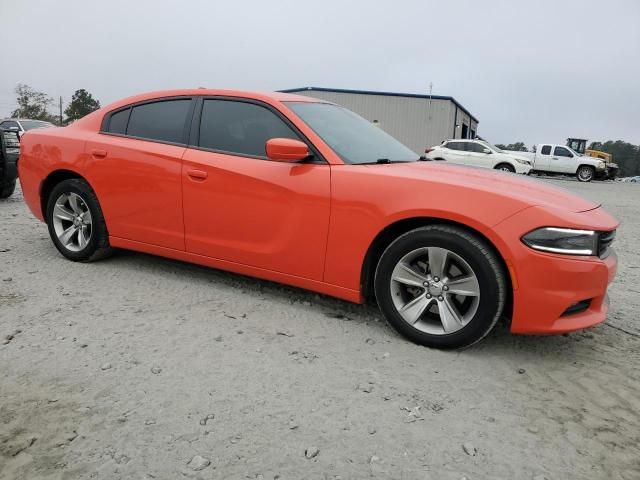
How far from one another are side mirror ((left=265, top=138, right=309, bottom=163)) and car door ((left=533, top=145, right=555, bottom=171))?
81.9ft

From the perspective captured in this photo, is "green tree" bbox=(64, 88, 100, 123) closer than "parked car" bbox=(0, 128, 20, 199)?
No

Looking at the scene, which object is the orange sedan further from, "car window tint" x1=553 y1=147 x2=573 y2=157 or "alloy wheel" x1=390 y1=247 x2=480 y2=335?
"car window tint" x1=553 y1=147 x2=573 y2=157

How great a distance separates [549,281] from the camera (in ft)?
8.90

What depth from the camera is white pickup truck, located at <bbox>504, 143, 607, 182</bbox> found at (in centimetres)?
2470

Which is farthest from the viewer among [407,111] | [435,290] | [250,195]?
[407,111]

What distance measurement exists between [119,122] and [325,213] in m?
2.17

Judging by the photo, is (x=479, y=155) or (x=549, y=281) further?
(x=479, y=155)

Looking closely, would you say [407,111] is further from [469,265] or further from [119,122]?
[469,265]

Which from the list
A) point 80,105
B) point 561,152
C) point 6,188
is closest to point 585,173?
point 561,152

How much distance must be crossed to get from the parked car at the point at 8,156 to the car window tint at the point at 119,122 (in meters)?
A: 4.17

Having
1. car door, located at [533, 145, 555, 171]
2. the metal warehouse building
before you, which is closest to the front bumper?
car door, located at [533, 145, 555, 171]

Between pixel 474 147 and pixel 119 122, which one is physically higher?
pixel 474 147

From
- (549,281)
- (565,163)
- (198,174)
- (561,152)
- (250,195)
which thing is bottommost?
(549,281)

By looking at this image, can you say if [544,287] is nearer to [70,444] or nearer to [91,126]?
[70,444]
